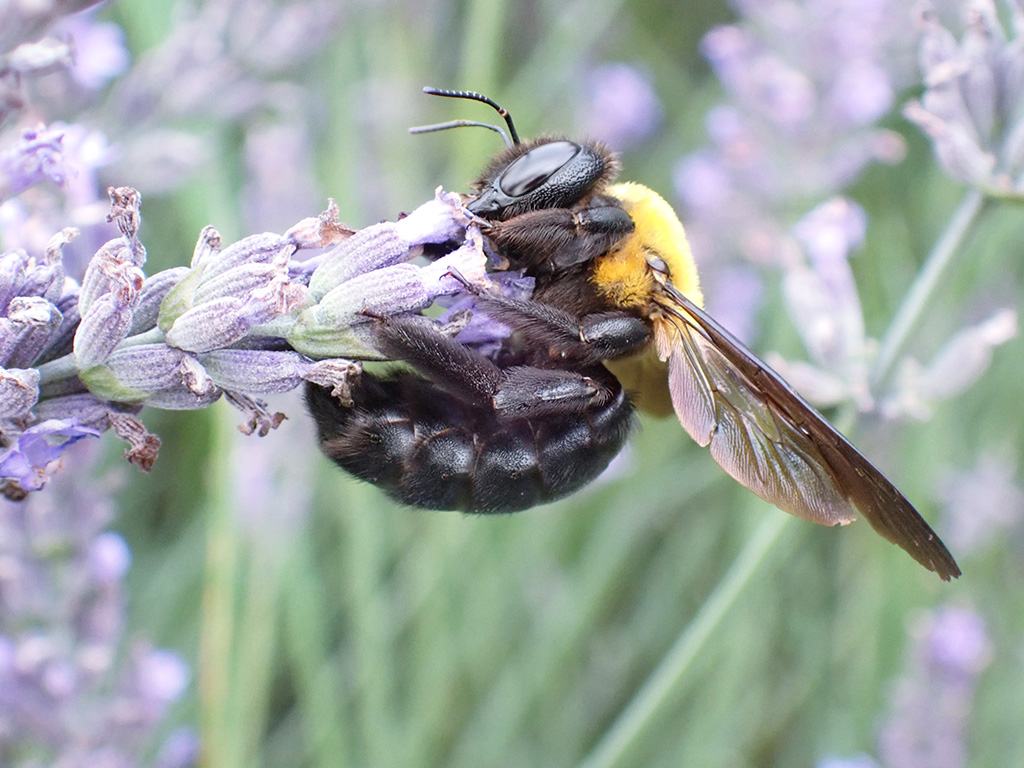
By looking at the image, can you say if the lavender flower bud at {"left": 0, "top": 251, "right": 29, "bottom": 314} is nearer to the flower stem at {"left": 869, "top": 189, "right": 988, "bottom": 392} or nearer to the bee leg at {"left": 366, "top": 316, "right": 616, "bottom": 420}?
the bee leg at {"left": 366, "top": 316, "right": 616, "bottom": 420}

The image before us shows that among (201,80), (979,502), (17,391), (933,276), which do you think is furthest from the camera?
(979,502)

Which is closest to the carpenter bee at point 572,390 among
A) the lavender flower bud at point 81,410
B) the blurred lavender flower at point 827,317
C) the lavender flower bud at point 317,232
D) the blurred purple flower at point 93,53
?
the lavender flower bud at point 317,232

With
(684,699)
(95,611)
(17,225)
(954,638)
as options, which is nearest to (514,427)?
(17,225)

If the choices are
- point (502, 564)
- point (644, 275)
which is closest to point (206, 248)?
point (644, 275)

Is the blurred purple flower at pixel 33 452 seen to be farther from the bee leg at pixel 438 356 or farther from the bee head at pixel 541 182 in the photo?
the bee head at pixel 541 182

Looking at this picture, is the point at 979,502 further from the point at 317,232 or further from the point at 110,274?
the point at 110,274

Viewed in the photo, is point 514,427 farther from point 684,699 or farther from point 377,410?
point 684,699
